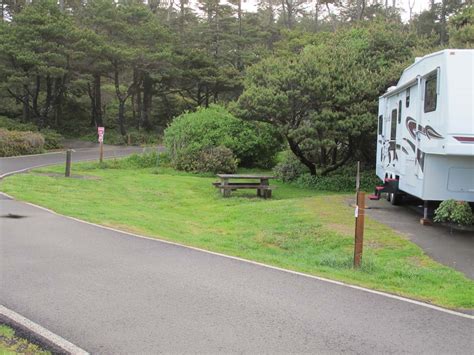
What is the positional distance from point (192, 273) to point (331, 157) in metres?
17.2

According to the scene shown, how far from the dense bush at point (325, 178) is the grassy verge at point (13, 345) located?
1645 cm

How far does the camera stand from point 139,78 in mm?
45312

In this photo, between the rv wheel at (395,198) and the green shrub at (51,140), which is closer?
the rv wheel at (395,198)

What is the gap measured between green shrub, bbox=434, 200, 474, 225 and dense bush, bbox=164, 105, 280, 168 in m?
16.3

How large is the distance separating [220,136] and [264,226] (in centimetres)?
1469

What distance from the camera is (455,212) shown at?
9.77m

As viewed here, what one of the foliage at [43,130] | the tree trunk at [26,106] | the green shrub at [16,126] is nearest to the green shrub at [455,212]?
the foliage at [43,130]

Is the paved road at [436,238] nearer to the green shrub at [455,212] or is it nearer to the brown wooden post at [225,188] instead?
the green shrub at [455,212]

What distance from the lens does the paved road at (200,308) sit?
4652 mm

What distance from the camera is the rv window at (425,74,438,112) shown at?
10041 millimetres

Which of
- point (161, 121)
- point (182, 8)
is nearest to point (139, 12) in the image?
point (161, 121)

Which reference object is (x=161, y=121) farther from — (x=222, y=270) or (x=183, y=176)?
(x=222, y=270)

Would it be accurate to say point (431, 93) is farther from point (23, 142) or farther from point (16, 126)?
point (16, 126)

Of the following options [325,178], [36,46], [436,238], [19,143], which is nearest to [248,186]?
[325,178]
